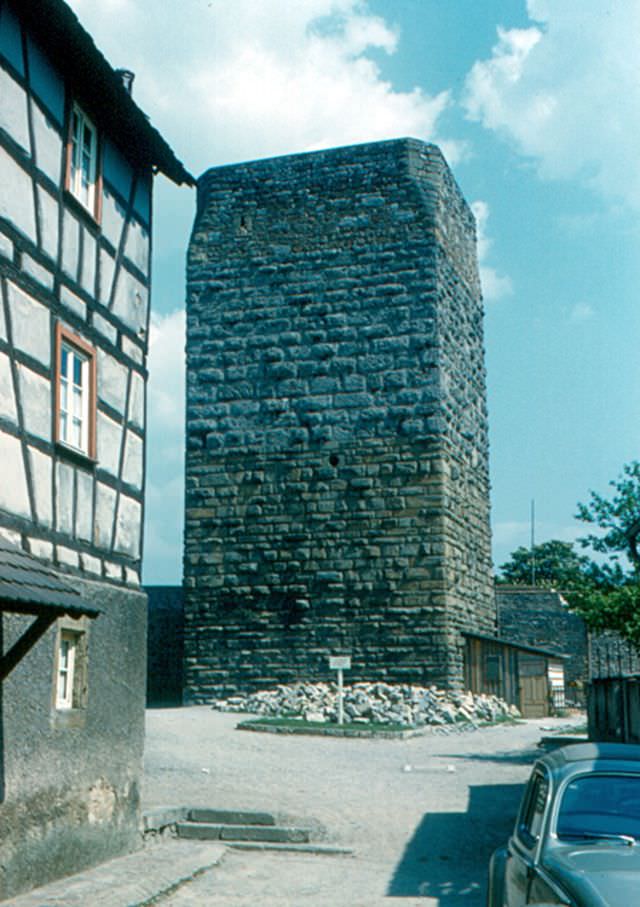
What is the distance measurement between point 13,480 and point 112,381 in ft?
7.09

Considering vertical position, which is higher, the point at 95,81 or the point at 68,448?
the point at 95,81

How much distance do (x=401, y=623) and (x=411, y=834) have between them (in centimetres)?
1007

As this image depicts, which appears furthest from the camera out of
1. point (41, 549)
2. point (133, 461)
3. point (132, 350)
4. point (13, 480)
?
point (132, 350)

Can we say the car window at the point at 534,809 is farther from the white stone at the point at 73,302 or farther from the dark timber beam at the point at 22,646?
the white stone at the point at 73,302

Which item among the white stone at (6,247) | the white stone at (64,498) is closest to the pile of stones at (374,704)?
the white stone at (64,498)

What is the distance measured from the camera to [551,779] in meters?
4.71

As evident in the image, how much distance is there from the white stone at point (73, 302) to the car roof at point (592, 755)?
205 inches

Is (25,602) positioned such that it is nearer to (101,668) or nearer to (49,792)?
(49,792)

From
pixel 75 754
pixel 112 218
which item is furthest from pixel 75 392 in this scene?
pixel 75 754

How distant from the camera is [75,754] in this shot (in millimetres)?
8031

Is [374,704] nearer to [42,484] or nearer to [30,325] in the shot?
[42,484]

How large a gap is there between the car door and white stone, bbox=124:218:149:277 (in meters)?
6.51

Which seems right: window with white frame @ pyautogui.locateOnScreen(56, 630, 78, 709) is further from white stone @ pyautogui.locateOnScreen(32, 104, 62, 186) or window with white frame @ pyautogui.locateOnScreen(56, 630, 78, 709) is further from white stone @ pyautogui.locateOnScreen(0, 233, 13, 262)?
white stone @ pyautogui.locateOnScreen(32, 104, 62, 186)

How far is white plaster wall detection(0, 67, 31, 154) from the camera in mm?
7801
